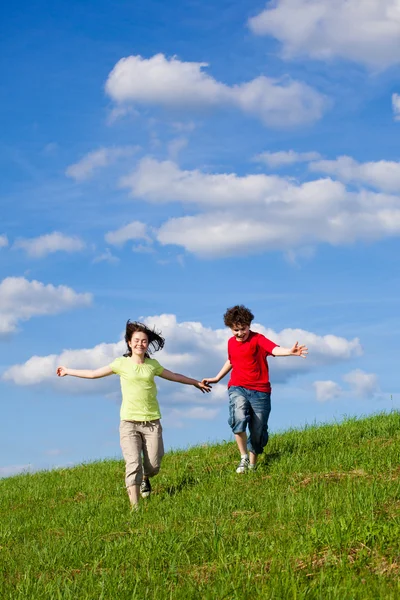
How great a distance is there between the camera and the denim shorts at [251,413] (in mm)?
11211

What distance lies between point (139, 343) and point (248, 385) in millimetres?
1813

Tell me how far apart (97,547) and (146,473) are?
10.6ft

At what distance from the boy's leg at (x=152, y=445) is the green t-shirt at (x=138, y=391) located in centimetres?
14

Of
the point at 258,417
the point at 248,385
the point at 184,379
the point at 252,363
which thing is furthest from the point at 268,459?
the point at 184,379

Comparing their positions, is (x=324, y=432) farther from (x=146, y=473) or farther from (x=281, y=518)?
(x=281, y=518)

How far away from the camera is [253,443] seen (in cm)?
1138

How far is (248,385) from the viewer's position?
37.0 feet

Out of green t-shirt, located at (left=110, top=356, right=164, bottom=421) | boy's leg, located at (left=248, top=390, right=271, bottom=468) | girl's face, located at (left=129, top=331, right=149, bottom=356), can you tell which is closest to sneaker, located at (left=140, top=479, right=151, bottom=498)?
green t-shirt, located at (left=110, top=356, right=164, bottom=421)

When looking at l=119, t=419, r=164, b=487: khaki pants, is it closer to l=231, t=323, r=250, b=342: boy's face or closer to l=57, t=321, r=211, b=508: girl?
l=57, t=321, r=211, b=508: girl

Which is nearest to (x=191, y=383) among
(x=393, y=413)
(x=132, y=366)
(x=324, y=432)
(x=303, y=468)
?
(x=132, y=366)

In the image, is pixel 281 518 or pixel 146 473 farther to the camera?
pixel 146 473

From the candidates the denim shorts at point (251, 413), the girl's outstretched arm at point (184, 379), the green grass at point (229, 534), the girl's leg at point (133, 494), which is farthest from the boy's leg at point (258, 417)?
the girl's leg at point (133, 494)

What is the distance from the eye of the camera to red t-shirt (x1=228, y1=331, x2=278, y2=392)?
1127 centimetres

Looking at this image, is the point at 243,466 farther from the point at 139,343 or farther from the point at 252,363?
the point at 139,343
